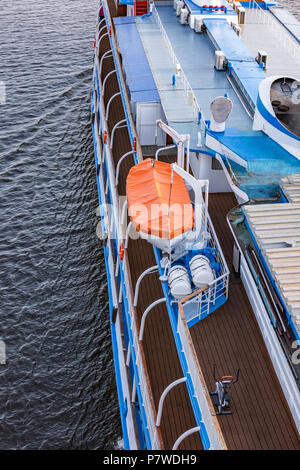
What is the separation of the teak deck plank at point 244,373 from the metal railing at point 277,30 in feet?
63.5

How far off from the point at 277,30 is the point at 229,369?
27380 mm

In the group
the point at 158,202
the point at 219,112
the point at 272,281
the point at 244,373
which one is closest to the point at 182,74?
the point at 219,112

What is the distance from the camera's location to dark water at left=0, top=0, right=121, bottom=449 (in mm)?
27906

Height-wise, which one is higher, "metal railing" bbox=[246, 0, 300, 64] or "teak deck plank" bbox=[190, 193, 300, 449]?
"metal railing" bbox=[246, 0, 300, 64]

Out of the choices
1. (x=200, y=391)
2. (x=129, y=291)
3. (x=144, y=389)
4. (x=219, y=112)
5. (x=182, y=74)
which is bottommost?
(x=200, y=391)

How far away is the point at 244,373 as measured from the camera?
20.9m

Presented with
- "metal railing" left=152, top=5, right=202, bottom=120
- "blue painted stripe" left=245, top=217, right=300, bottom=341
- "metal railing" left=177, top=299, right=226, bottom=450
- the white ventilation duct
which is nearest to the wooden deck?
"metal railing" left=177, top=299, right=226, bottom=450

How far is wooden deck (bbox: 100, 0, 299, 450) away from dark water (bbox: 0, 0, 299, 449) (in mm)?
5696

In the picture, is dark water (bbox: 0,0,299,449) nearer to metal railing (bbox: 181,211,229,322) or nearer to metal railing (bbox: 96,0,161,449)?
metal railing (bbox: 96,0,161,449)

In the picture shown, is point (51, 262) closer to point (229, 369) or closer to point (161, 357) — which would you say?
point (161, 357)

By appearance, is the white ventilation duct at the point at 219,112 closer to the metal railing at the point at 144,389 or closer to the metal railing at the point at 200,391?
the metal railing at the point at 144,389

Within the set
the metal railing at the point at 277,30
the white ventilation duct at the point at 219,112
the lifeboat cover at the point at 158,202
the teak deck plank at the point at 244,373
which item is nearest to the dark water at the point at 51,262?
the teak deck plank at the point at 244,373

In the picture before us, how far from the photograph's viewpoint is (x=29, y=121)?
4875cm
